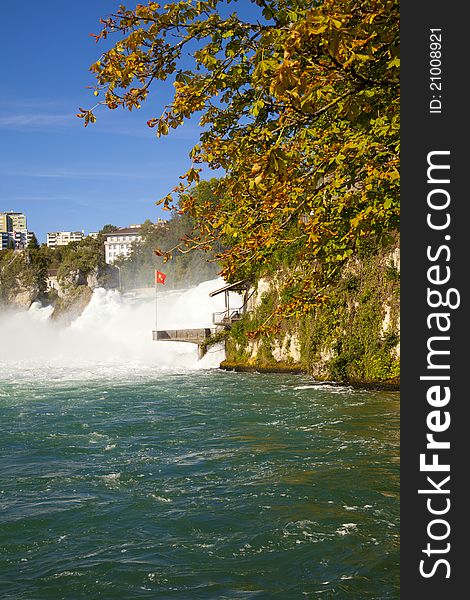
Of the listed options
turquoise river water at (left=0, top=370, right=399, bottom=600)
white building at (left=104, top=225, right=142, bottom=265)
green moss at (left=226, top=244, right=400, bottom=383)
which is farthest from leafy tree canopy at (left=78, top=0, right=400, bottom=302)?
white building at (left=104, top=225, right=142, bottom=265)

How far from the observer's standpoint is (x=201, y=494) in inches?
430

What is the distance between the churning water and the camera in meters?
7.81

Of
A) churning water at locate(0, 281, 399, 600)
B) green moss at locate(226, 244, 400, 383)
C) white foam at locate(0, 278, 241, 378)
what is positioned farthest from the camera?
white foam at locate(0, 278, 241, 378)

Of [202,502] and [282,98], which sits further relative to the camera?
[202,502]

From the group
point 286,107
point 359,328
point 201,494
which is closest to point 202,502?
point 201,494

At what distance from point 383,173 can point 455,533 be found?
3695 millimetres

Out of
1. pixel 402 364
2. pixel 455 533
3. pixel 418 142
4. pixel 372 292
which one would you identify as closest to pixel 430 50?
pixel 418 142

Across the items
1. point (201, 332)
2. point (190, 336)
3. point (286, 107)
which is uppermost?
point (286, 107)

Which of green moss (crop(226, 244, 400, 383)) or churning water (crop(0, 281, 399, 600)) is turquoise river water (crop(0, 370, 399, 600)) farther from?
green moss (crop(226, 244, 400, 383))

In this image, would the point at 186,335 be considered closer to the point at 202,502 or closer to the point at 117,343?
the point at 117,343

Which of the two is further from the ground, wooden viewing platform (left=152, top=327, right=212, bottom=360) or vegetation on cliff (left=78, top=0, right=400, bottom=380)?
vegetation on cliff (left=78, top=0, right=400, bottom=380)

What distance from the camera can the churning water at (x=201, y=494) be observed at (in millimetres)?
7812

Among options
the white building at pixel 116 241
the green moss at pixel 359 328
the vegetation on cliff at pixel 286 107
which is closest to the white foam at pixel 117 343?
the green moss at pixel 359 328

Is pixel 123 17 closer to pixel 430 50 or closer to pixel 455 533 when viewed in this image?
pixel 430 50
